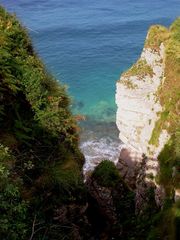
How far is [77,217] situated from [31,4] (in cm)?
7134

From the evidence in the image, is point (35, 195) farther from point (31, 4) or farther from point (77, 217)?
point (31, 4)

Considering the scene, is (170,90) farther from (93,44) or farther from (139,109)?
(93,44)

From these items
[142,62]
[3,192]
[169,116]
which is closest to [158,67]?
[142,62]

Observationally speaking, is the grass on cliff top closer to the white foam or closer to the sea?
Result: the white foam

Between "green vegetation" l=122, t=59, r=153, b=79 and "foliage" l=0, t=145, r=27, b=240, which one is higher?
"green vegetation" l=122, t=59, r=153, b=79

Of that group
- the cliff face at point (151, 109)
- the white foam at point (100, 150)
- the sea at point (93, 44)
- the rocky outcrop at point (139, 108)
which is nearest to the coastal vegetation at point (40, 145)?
the cliff face at point (151, 109)

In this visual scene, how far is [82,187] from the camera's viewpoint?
16.8m

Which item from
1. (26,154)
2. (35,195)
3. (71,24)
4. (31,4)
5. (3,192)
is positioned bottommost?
(3,192)

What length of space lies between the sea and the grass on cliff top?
14.1 metres

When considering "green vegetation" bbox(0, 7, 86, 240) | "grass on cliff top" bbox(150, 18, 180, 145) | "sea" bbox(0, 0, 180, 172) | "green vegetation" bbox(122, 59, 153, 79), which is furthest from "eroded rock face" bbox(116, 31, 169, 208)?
"green vegetation" bbox(0, 7, 86, 240)

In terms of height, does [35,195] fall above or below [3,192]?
above

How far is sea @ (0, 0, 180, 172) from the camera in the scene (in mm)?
48778

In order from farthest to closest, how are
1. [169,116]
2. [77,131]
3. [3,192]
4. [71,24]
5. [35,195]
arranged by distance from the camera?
[71,24], [169,116], [77,131], [35,195], [3,192]

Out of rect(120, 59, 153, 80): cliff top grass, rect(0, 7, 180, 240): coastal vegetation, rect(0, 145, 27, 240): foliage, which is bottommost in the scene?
rect(0, 145, 27, 240): foliage
